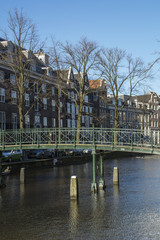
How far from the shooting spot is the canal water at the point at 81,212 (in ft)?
52.3

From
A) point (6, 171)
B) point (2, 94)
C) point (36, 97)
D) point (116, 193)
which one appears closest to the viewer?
point (116, 193)

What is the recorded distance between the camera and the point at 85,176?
35844mm

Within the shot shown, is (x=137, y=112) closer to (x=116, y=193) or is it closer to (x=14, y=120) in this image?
(x=14, y=120)

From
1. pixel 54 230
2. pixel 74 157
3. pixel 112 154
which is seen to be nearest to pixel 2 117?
pixel 74 157

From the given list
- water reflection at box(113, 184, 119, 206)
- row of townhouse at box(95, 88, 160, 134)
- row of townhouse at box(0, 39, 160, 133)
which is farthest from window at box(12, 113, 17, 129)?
row of townhouse at box(95, 88, 160, 134)

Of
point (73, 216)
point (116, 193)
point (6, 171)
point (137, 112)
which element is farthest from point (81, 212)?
point (137, 112)

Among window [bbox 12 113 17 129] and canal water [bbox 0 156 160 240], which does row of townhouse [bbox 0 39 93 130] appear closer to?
window [bbox 12 113 17 129]

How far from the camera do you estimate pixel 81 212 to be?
19.8 m

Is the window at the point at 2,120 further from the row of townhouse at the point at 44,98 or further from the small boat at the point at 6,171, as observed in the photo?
the small boat at the point at 6,171

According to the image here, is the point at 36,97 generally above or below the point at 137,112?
below

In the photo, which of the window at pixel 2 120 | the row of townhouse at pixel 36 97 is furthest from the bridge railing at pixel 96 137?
the window at pixel 2 120

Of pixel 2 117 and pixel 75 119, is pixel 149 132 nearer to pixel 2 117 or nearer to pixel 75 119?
pixel 2 117

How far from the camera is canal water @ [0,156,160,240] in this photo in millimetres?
15945

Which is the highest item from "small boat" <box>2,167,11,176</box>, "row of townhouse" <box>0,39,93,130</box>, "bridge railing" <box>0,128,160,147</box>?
"row of townhouse" <box>0,39,93,130</box>
